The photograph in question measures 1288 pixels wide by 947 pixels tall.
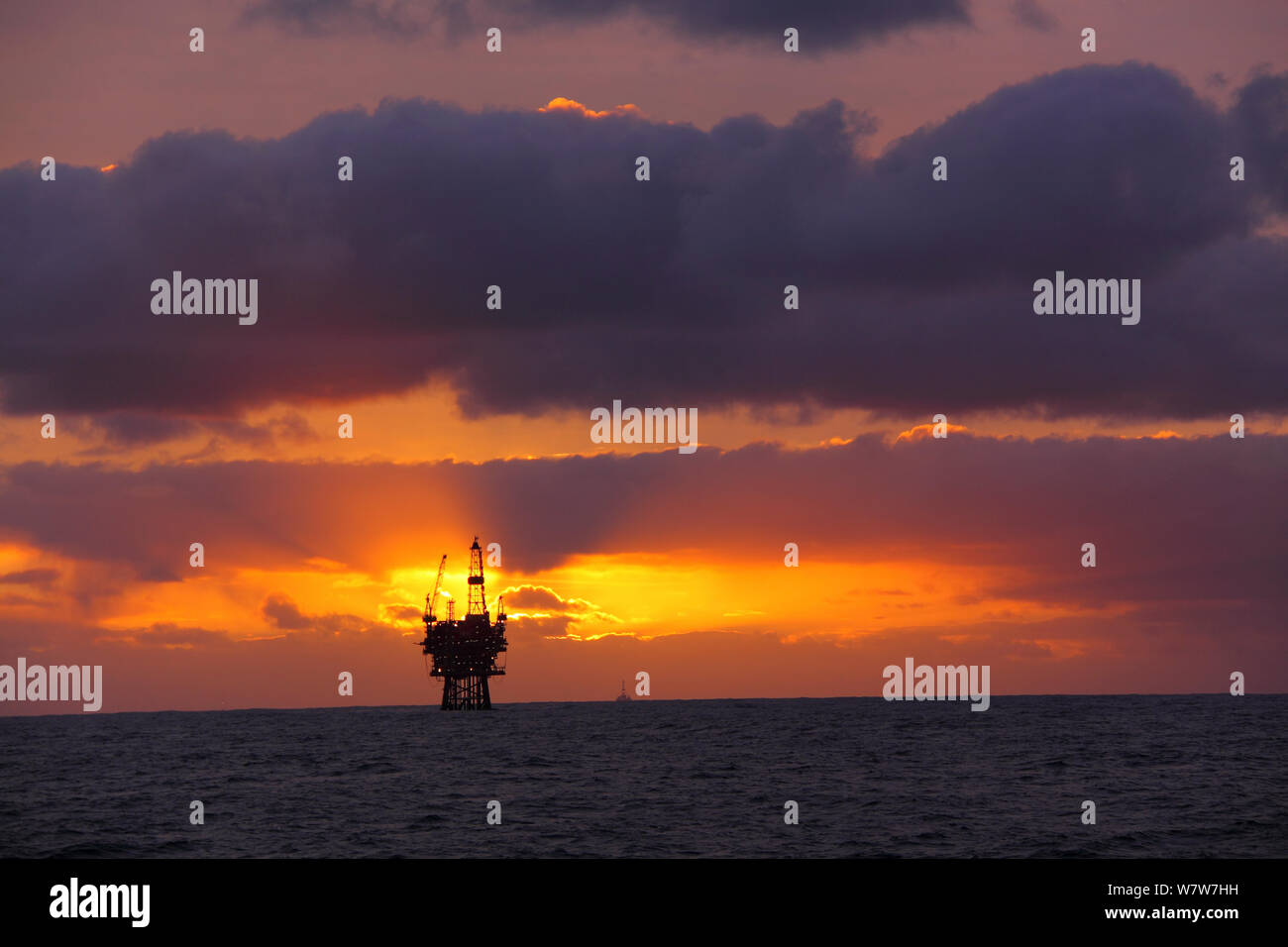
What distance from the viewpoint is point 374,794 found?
60812 mm

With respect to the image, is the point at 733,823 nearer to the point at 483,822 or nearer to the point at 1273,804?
the point at 483,822

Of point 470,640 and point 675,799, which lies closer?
point 675,799

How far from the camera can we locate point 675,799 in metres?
55.8

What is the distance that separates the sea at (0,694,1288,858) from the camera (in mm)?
41219

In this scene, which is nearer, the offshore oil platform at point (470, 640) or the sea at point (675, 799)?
the sea at point (675, 799)

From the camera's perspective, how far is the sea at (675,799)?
41219 mm

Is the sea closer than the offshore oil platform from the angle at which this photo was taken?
Yes

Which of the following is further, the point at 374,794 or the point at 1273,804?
the point at 374,794
